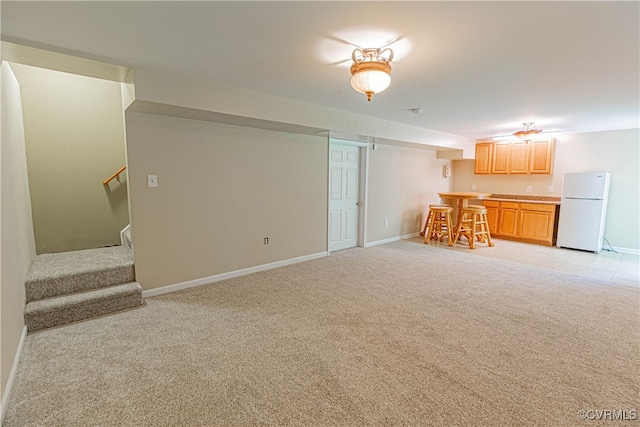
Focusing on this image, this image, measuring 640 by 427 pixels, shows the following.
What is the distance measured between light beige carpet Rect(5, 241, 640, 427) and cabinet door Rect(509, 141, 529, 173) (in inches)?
137

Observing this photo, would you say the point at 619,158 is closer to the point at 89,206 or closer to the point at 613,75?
the point at 613,75

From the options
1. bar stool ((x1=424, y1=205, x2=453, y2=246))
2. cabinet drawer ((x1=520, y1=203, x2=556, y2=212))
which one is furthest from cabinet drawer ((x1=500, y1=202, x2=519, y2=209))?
bar stool ((x1=424, y1=205, x2=453, y2=246))

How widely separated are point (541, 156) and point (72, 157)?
8.17m

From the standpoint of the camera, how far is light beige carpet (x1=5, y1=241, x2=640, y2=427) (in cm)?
172

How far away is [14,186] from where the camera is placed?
2.60 m

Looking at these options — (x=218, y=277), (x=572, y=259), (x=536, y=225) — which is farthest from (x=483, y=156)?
(x=218, y=277)

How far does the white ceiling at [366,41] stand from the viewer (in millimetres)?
1766

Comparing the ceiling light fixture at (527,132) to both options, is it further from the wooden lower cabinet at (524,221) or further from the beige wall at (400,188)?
the beige wall at (400,188)

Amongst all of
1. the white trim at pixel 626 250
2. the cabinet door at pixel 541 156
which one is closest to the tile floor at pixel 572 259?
the white trim at pixel 626 250

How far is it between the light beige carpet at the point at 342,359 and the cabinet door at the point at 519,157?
3489mm

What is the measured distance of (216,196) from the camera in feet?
12.4

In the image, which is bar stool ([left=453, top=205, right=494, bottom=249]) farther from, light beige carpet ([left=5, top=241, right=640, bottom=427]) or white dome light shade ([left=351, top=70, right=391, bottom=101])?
white dome light shade ([left=351, top=70, right=391, bottom=101])

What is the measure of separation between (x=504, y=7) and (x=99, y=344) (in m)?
3.70

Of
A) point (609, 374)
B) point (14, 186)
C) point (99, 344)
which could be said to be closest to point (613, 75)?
point (609, 374)
